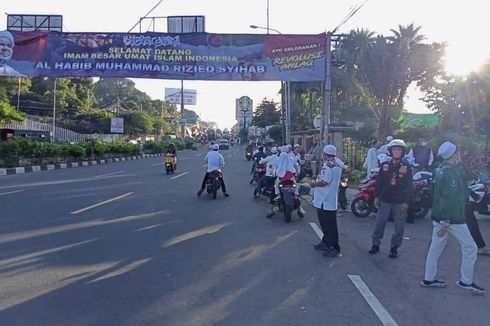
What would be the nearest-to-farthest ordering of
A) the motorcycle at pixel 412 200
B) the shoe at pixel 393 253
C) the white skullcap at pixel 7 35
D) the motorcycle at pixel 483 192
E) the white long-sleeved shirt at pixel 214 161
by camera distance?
1. the shoe at pixel 393 253
2. the motorcycle at pixel 483 192
3. the motorcycle at pixel 412 200
4. the white long-sleeved shirt at pixel 214 161
5. the white skullcap at pixel 7 35

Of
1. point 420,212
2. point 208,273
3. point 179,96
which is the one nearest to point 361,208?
point 420,212

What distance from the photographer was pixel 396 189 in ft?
25.8

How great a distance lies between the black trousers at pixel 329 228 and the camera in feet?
26.0

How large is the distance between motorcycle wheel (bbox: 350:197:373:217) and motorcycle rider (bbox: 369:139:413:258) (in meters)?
3.99

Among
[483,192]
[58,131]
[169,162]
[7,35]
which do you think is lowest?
[483,192]

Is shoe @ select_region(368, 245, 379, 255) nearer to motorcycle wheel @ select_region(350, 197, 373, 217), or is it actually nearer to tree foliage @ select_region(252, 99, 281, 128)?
motorcycle wheel @ select_region(350, 197, 373, 217)

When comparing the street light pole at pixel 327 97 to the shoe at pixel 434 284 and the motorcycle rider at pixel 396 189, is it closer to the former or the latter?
the motorcycle rider at pixel 396 189

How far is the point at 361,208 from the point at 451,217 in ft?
19.8

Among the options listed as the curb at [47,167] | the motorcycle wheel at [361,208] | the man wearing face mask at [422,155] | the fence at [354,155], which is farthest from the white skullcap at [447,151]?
the curb at [47,167]

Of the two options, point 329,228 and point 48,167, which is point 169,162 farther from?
point 329,228

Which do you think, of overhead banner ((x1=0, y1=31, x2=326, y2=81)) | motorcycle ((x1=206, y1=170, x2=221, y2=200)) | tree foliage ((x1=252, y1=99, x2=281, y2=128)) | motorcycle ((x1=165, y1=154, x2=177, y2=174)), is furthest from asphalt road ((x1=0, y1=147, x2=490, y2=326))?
tree foliage ((x1=252, y1=99, x2=281, y2=128))

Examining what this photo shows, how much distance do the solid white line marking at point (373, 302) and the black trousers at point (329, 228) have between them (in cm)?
128

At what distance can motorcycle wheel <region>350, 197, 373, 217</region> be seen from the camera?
39.4 ft

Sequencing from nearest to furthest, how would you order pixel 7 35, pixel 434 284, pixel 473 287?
pixel 473 287, pixel 434 284, pixel 7 35
